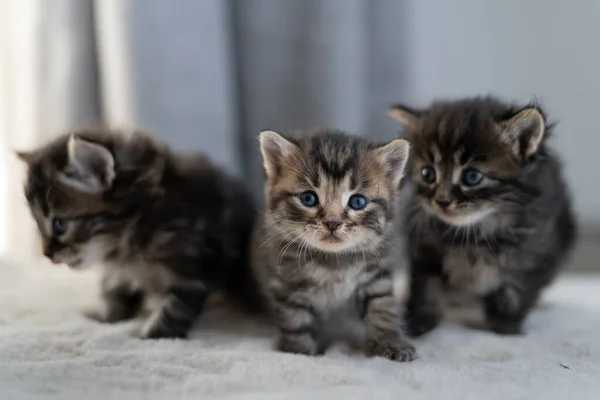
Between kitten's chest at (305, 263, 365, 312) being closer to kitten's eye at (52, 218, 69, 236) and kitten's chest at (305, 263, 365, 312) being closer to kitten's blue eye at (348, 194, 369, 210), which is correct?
kitten's blue eye at (348, 194, 369, 210)

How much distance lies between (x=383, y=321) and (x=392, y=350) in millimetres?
75

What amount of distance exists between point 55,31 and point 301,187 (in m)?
0.98

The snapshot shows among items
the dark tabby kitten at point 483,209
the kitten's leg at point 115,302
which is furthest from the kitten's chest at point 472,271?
the kitten's leg at point 115,302

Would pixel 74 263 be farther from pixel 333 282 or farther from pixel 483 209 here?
pixel 483 209

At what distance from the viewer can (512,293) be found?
1552 mm

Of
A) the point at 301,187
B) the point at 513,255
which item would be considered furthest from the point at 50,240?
the point at 513,255

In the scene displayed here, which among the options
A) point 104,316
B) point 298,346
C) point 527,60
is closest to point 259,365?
point 298,346

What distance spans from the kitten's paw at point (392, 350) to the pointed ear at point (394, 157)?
0.34m

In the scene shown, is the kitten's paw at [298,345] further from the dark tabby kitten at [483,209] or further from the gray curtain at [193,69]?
the gray curtain at [193,69]

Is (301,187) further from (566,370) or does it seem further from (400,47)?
(400,47)

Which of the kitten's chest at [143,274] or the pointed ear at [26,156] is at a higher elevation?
the pointed ear at [26,156]

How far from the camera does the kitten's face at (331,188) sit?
1339mm

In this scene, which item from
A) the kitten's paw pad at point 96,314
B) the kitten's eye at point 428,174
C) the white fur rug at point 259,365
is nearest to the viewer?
the white fur rug at point 259,365

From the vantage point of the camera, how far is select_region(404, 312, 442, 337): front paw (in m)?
1.54
